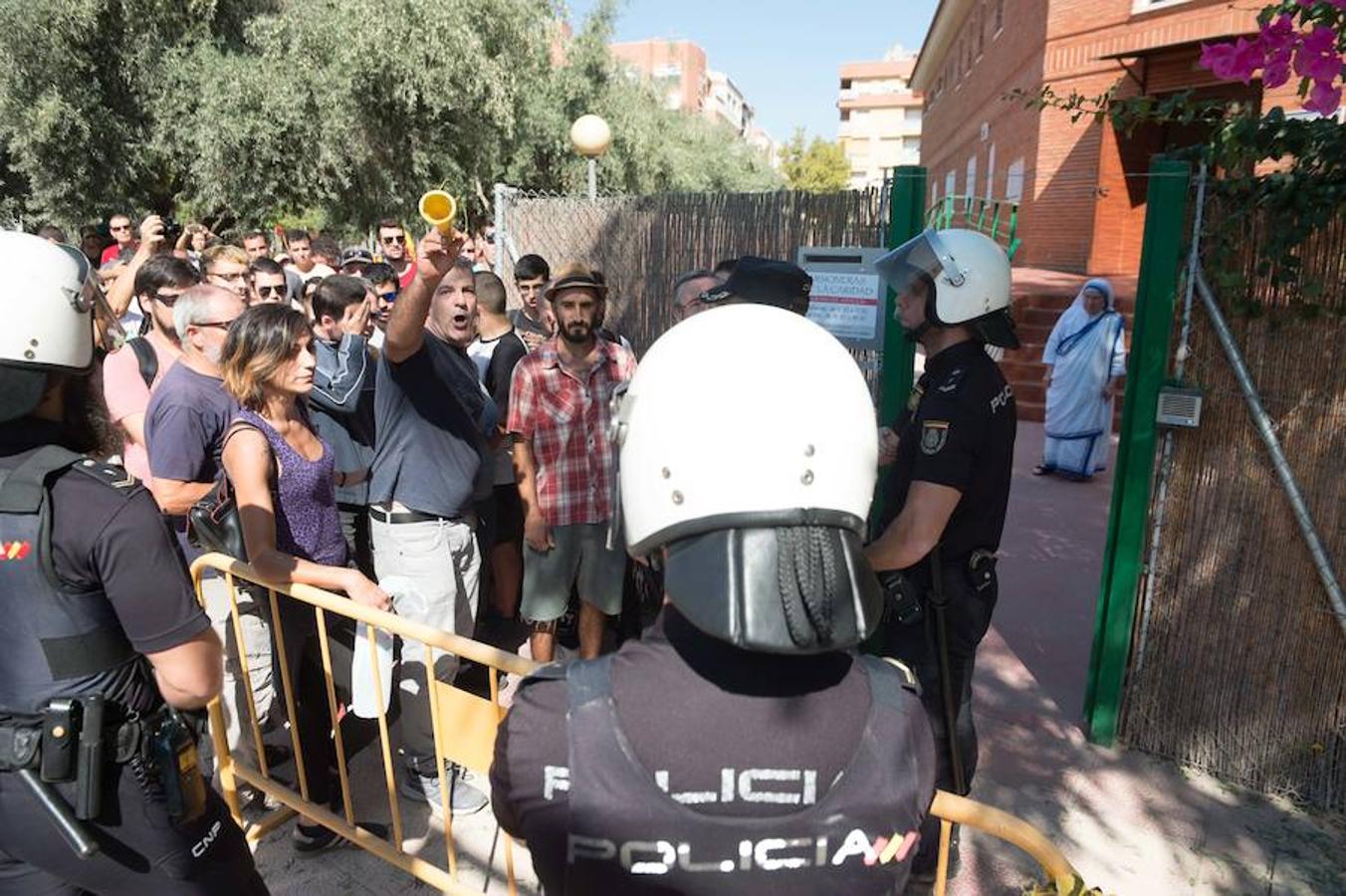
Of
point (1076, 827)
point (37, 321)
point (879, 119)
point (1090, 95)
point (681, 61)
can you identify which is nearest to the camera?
point (37, 321)

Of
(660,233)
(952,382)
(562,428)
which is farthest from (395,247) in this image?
(952,382)

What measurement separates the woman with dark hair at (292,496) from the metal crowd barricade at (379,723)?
62 mm

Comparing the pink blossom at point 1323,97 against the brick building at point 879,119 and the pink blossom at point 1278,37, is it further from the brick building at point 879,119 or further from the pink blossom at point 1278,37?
the brick building at point 879,119

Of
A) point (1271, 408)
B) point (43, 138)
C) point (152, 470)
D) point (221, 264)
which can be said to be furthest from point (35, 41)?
point (1271, 408)

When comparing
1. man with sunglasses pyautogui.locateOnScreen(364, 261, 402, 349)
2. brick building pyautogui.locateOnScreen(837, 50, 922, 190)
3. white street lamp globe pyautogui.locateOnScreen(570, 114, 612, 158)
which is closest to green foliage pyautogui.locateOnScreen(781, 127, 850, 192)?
brick building pyautogui.locateOnScreen(837, 50, 922, 190)

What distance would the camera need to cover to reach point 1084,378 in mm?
7512

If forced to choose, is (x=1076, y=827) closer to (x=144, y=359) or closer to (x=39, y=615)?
(x=39, y=615)

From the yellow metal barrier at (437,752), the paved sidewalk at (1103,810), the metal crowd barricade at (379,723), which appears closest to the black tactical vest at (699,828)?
the yellow metal barrier at (437,752)

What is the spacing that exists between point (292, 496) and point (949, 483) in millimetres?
2138

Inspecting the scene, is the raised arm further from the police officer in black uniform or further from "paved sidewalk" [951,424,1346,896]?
"paved sidewalk" [951,424,1346,896]

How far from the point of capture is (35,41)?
1380 cm

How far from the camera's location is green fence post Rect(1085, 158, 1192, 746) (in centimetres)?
332

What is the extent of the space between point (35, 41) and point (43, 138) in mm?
1491

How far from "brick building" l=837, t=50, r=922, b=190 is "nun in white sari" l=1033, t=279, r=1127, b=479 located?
64530 millimetres
